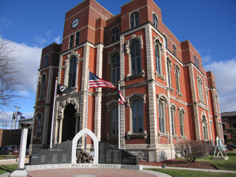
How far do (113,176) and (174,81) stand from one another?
59.0ft

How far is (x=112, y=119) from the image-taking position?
20.2 meters

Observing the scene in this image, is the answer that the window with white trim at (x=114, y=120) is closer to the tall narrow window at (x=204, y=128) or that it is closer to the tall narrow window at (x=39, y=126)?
the tall narrow window at (x=39, y=126)

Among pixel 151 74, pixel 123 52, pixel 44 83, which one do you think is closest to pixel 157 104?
pixel 151 74

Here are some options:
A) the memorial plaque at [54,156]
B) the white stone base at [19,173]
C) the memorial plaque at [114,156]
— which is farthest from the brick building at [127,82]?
the white stone base at [19,173]

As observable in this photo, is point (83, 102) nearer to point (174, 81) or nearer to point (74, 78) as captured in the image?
point (74, 78)

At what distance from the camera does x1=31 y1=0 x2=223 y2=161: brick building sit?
17.6 m

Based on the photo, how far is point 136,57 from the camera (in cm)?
1952

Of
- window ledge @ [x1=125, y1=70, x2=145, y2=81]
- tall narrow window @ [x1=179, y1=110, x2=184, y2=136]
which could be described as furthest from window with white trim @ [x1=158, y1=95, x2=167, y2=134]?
tall narrow window @ [x1=179, y1=110, x2=184, y2=136]

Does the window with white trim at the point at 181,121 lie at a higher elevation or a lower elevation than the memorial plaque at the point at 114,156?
higher

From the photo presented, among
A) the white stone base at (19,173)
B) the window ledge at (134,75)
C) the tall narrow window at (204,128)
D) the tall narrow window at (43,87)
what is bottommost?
the white stone base at (19,173)

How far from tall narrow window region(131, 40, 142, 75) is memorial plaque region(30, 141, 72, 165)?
955cm

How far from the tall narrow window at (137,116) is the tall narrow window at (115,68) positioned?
4.46m

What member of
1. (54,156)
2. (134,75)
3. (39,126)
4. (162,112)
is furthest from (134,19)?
(39,126)

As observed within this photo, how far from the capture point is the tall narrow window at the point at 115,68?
21570 millimetres
